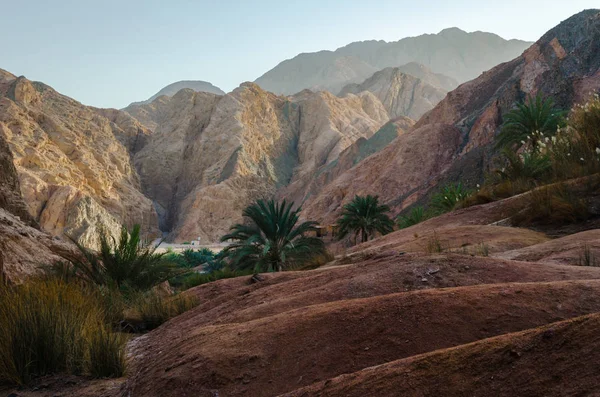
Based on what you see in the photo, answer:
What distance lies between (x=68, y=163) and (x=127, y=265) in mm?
55537

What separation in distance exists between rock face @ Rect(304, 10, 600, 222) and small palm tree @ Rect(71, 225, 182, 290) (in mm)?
30214

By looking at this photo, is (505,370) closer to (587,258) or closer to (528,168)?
(587,258)

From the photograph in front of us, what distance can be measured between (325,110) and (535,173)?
77546mm

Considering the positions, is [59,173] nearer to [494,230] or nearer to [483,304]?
[494,230]

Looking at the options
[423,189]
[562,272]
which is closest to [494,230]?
[562,272]

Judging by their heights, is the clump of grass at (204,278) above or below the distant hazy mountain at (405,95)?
below

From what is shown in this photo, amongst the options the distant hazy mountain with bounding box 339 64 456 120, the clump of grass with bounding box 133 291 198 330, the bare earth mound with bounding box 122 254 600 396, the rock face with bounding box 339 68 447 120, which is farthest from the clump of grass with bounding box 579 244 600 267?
the rock face with bounding box 339 68 447 120

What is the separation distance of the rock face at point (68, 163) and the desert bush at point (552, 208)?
40.0 m

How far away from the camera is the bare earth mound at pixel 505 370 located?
Result: 162cm

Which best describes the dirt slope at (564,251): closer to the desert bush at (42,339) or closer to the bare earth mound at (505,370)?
the bare earth mound at (505,370)

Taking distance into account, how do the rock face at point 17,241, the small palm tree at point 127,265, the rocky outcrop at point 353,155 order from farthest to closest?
the rocky outcrop at point 353,155 < the small palm tree at point 127,265 < the rock face at point 17,241

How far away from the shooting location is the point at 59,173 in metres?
55.1

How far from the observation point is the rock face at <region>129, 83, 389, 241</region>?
71.6 m

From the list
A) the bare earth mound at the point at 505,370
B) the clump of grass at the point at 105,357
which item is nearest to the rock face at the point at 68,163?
the clump of grass at the point at 105,357
